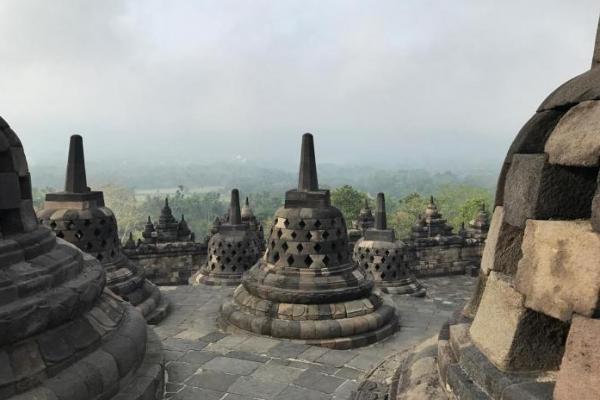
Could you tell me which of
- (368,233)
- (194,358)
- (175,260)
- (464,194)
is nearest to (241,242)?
(368,233)

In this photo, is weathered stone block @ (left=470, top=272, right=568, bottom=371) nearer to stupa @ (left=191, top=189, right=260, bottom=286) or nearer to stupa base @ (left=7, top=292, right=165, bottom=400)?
stupa base @ (left=7, top=292, right=165, bottom=400)

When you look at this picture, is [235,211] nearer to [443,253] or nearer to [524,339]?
[443,253]

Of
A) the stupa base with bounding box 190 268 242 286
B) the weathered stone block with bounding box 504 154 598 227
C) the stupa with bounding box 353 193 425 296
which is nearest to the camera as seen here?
the weathered stone block with bounding box 504 154 598 227

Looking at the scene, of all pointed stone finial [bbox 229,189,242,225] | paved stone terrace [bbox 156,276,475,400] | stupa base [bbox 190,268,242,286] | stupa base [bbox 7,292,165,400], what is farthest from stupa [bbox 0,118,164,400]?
pointed stone finial [bbox 229,189,242,225]

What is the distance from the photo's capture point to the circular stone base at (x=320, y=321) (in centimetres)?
620

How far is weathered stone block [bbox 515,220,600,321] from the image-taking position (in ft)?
6.68

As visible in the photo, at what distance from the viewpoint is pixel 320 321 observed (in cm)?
634

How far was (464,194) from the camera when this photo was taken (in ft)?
234

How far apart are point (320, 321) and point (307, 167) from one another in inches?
90.5

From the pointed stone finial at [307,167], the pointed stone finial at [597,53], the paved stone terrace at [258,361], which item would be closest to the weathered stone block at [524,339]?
the pointed stone finial at [597,53]

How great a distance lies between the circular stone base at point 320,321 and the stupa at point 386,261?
629cm

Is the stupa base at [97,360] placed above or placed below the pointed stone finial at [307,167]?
below

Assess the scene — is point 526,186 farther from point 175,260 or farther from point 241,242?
point 175,260

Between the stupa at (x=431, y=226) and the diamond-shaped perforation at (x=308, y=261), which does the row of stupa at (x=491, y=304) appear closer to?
the diamond-shaped perforation at (x=308, y=261)
